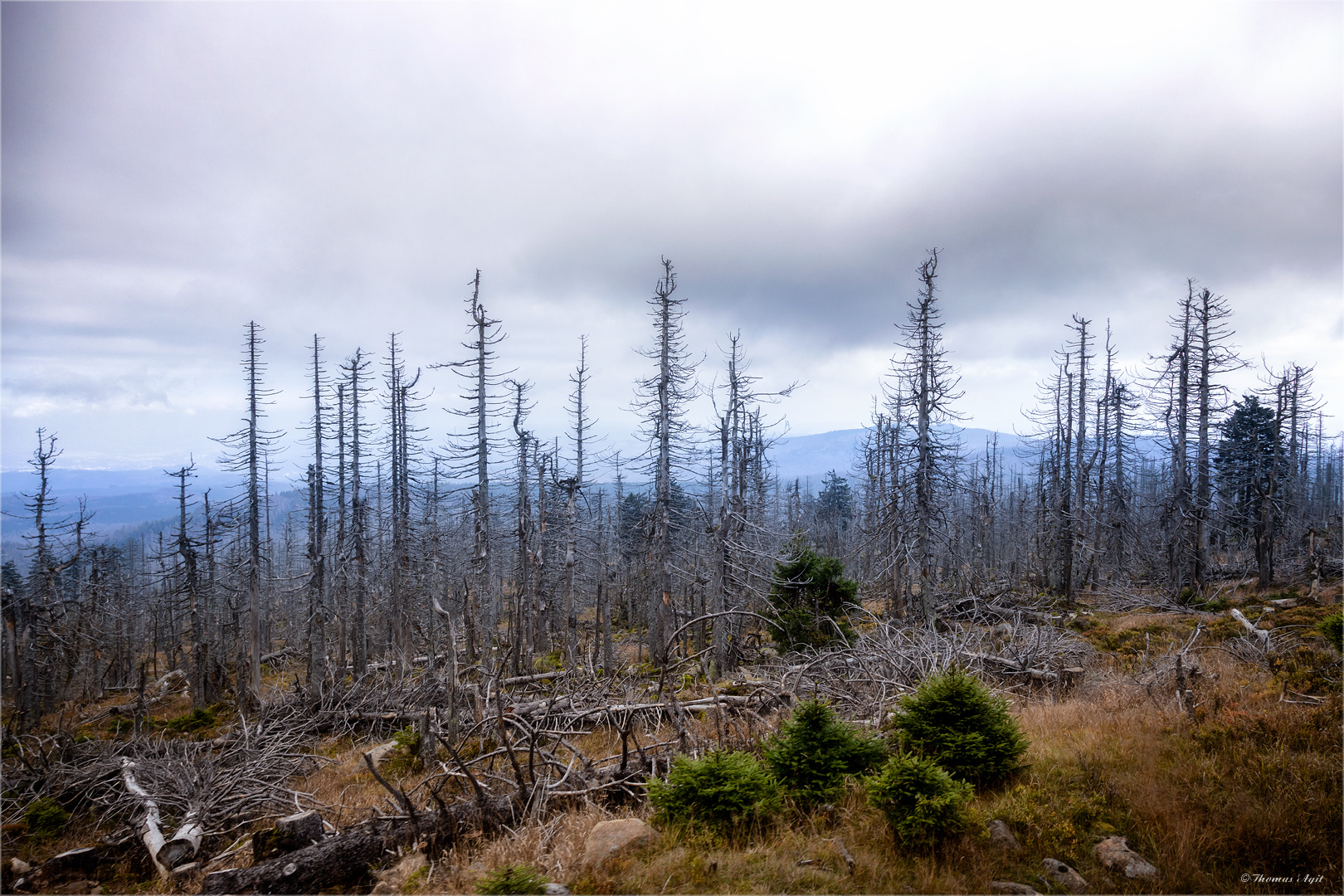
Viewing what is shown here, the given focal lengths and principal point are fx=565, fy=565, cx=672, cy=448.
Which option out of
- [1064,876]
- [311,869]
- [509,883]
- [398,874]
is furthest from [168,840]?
[1064,876]

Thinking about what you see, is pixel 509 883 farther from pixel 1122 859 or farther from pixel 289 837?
pixel 1122 859

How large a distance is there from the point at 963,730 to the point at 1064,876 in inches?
61.5

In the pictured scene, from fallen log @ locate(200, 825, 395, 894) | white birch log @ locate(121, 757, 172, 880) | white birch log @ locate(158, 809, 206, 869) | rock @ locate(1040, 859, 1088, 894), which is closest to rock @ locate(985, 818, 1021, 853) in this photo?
rock @ locate(1040, 859, 1088, 894)

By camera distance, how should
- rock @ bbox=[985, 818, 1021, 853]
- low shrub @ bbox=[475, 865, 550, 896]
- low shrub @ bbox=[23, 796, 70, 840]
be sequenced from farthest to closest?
low shrub @ bbox=[23, 796, 70, 840] → rock @ bbox=[985, 818, 1021, 853] → low shrub @ bbox=[475, 865, 550, 896]

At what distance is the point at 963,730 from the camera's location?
6.06 m

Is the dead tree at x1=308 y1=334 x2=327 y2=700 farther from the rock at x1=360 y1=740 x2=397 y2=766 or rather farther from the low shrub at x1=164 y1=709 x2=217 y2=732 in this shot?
the rock at x1=360 y1=740 x2=397 y2=766

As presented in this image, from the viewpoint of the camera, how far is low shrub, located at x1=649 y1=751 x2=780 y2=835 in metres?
5.37

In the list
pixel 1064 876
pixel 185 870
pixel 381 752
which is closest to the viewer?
pixel 1064 876

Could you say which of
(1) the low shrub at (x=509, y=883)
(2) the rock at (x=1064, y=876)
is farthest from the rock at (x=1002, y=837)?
(1) the low shrub at (x=509, y=883)

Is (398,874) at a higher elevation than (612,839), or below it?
below

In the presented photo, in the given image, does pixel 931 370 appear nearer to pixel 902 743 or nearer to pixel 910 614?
pixel 910 614

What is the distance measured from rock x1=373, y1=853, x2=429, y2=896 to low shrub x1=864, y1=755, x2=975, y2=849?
446cm

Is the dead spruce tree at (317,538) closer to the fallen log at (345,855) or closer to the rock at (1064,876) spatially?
the fallen log at (345,855)

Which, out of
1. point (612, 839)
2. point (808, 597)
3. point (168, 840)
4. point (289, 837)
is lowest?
point (168, 840)
